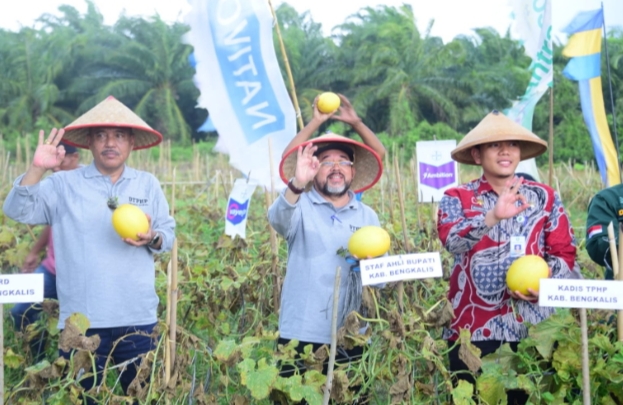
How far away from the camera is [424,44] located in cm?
3005

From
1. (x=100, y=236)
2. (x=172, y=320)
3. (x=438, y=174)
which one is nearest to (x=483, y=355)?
(x=172, y=320)

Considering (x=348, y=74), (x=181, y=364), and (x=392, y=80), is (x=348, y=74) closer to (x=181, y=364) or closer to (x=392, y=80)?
(x=392, y=80)

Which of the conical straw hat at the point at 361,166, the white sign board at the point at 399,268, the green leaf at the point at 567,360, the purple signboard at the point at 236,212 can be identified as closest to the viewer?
the white sign board at the point at 399,268

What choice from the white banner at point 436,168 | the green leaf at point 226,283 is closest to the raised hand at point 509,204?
the green leaf at point 226,283

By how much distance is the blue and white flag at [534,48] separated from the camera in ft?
17.7

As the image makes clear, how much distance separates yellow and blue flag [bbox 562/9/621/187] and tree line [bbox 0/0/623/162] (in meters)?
19.5

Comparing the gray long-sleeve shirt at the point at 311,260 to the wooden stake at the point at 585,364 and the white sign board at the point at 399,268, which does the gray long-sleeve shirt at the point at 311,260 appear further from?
the wooden stake at the point at 585,364

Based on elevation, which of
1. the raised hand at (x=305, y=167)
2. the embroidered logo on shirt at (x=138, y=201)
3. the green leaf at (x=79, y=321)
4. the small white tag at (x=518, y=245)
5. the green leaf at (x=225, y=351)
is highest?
the raised hand at (x=305, y=167)

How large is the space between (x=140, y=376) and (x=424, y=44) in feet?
95.4

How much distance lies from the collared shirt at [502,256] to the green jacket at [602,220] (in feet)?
0.32

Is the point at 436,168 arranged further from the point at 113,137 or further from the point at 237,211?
the point at 113,137

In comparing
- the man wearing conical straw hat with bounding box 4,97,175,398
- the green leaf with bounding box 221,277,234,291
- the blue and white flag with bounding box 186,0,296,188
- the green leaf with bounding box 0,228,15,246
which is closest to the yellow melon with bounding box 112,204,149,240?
the man wearing conical straw hat with bounding box 4,97,175,398

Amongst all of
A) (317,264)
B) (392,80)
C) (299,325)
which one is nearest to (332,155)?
(317,264)

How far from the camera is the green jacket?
2.72 meters
